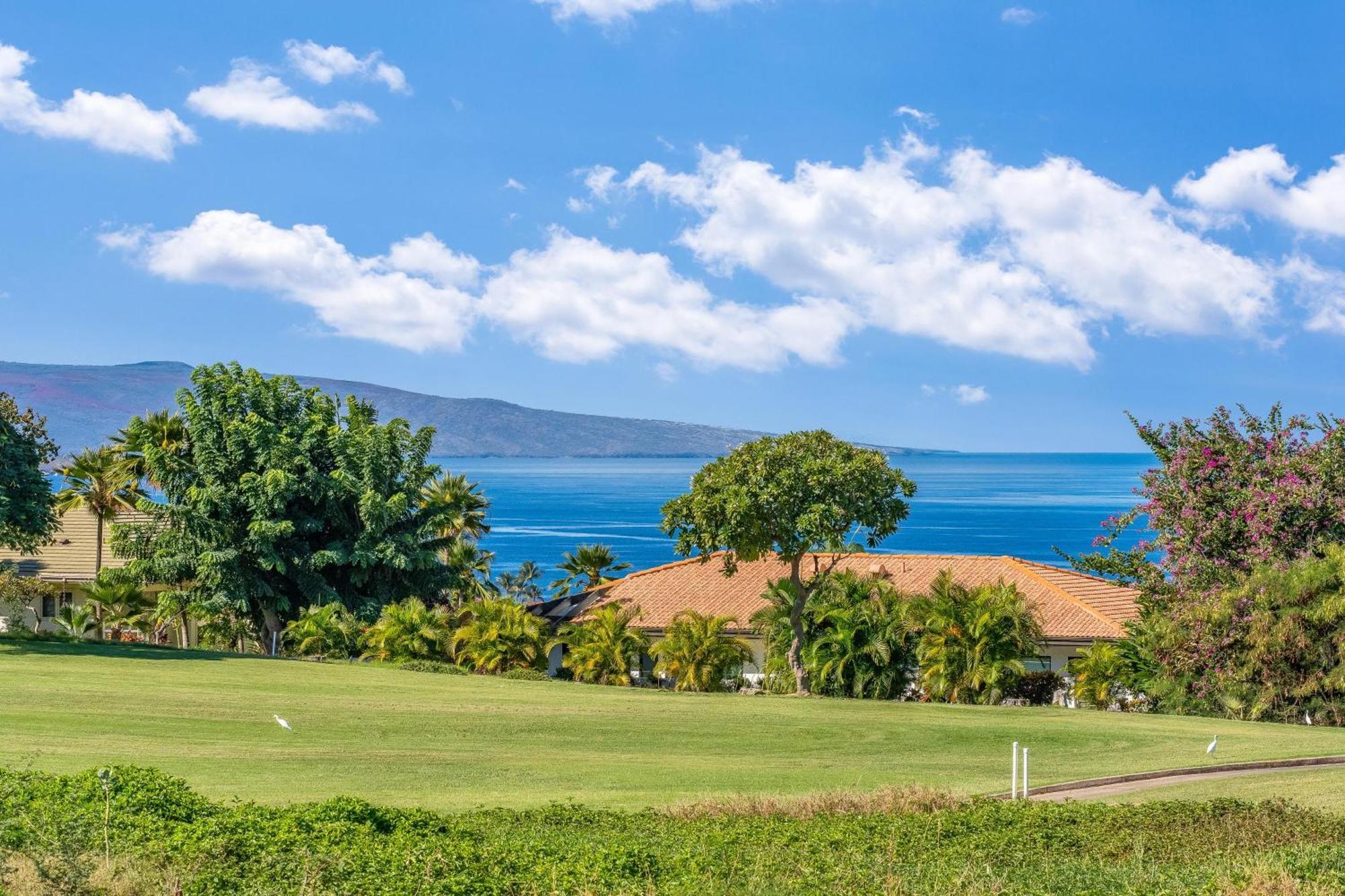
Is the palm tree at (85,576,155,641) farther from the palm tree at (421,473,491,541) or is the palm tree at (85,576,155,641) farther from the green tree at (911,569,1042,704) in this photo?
the green tree at (911,569,1042,704)

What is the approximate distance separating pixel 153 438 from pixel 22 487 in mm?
11514

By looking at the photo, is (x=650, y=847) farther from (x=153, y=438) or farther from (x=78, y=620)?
(x=78, y=620)

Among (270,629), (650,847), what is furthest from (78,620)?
(650,847)

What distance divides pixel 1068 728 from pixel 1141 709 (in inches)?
308

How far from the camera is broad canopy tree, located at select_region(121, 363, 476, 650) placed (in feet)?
161

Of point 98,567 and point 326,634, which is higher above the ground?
point 98,567

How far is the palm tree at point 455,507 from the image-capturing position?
2056 inches

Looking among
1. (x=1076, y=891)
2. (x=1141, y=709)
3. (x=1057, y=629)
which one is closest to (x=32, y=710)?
(x=1076, y=891)

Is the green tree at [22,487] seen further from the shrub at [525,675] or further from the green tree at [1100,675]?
the green tree at [1100,675]

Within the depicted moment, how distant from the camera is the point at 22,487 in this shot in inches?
1610

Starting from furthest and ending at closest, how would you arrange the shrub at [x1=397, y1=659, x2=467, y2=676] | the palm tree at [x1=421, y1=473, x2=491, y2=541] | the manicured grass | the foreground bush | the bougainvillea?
the palm tree at [x1=421, y1=473, x2=491, y2=541] < the shrub at [x1=397, y1=659, x2=467, y2=676] < the bougainvillea < the manicured grass < the foreground bush

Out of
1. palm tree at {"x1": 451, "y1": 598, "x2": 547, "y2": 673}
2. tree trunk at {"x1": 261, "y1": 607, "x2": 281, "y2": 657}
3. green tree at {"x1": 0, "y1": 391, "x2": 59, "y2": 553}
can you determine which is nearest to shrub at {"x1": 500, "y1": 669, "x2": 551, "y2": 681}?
palm tree at {"x1": 451, "y1": 598, "x2": 547, "y2": 673}

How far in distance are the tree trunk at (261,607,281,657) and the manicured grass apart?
3662 centimetres

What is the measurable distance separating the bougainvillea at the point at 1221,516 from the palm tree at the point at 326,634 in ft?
78.8
